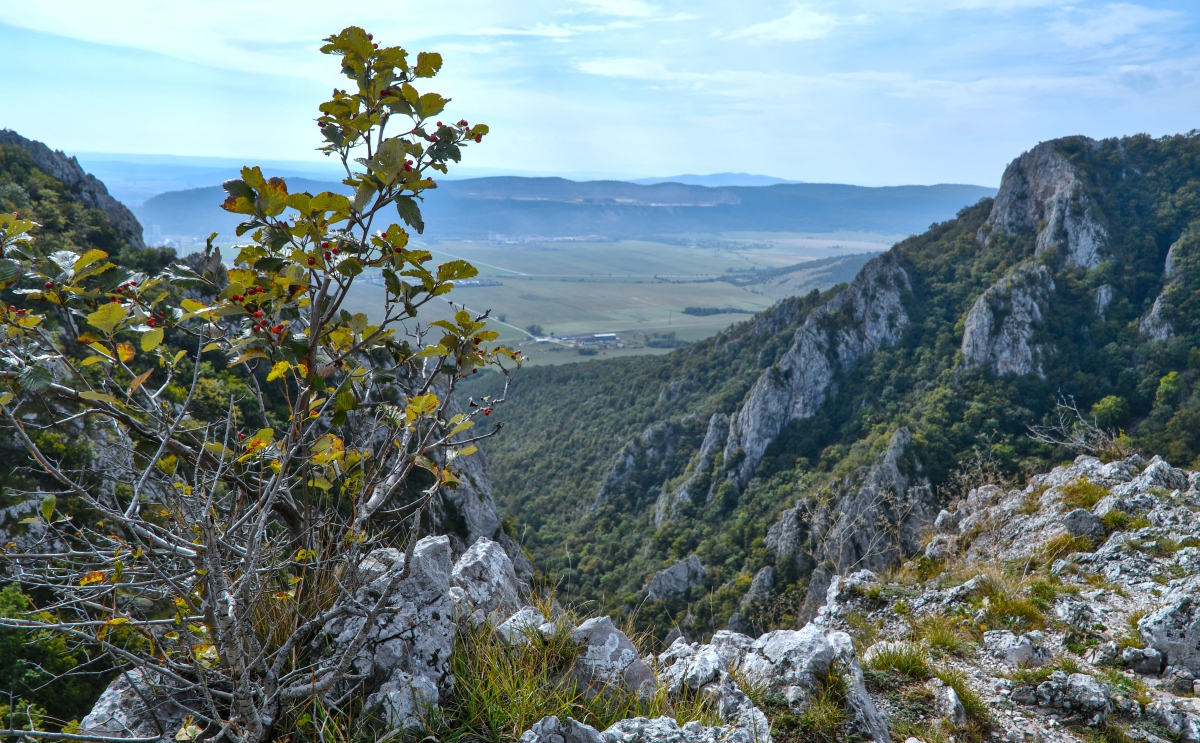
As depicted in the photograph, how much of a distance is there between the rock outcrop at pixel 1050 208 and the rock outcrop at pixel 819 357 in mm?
11988

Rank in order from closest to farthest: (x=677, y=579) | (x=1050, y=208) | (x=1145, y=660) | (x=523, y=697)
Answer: (x=523, y=697) < (x=1145, y=660) < (x=677, y=579) < (x=1050, y=208)

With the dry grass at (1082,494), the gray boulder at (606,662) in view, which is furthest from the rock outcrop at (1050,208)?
the gray boulder at (606,662)

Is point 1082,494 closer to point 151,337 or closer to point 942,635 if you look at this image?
point 942,635

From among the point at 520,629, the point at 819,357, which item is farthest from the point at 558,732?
the point at 819,357

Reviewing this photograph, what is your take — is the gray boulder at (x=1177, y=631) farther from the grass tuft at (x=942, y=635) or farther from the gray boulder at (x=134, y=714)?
the gray boulder at (x=134, y=714)

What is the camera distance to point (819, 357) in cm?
5847

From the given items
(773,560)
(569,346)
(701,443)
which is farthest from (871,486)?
(569,346)

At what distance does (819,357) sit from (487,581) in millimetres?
57974

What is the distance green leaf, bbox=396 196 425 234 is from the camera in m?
2.70

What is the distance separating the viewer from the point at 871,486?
34.6 meters

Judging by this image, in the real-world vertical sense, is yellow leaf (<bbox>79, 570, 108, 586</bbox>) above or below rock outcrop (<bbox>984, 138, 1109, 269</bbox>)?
below

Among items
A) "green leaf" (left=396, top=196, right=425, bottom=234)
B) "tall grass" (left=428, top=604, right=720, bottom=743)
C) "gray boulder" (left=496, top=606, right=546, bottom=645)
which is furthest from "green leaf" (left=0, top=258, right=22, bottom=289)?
"gray boulder" (left=496, top=606, right=546, bottom=645)

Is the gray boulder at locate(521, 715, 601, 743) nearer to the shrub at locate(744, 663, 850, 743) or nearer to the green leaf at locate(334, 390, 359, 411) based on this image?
the shrub at locate(744, 663, 850, 743)

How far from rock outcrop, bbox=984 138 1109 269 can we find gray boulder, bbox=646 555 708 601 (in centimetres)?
4386
